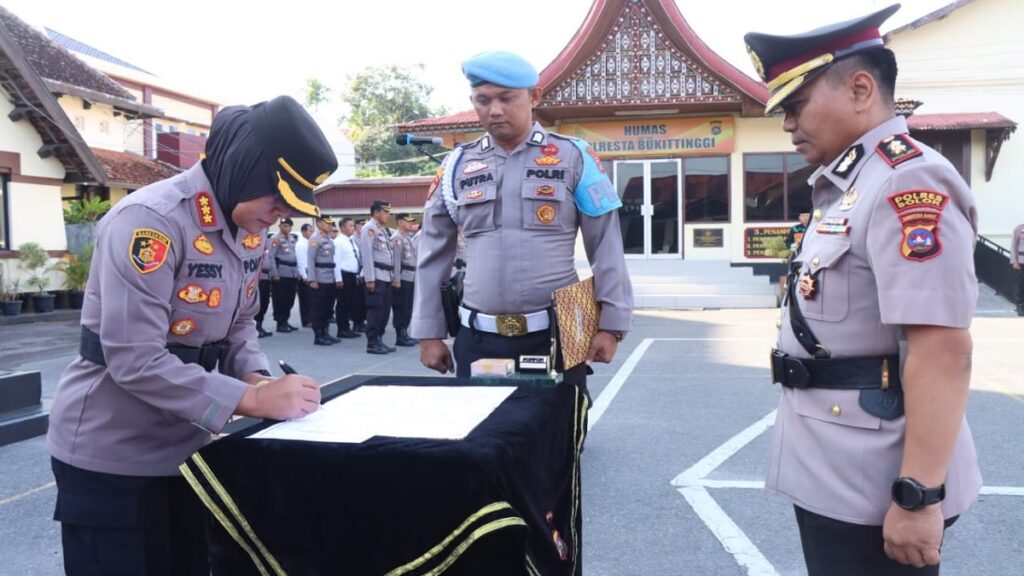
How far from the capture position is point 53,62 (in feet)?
64.4

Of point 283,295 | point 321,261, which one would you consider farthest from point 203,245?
point 283,295

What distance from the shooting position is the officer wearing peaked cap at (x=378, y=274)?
1060cm

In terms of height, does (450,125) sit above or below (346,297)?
above

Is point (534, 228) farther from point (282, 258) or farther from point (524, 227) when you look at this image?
point (282, 258)

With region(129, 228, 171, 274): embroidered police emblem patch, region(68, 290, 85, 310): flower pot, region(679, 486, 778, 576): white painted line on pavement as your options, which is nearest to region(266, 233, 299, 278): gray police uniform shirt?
region(68, 290, 85, 310): flower pot

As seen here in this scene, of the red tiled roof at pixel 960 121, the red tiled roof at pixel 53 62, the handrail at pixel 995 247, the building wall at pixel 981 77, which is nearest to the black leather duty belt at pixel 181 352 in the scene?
the handrail at pixel 995 247

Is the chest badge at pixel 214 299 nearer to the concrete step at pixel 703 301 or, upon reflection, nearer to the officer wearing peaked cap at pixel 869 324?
the officer wearing peaked cap at pixel 869 324

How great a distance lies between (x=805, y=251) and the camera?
1.91m

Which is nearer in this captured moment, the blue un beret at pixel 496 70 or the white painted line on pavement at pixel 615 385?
the blue un beret at pixel 496 70

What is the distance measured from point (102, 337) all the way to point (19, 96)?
54.1 ft

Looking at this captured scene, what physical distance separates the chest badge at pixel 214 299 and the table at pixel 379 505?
38cm

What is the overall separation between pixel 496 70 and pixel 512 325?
3.23ft

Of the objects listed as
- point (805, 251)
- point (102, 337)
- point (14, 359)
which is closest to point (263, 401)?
point (102, 337)

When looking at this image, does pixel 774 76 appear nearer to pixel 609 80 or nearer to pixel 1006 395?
pixel 1006 395
